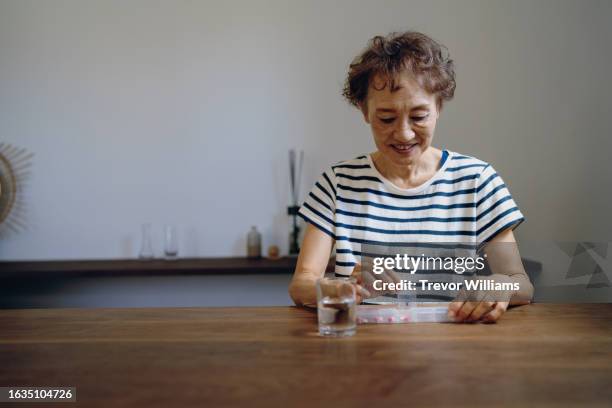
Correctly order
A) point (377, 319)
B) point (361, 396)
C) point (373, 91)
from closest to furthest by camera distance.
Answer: point (361, 396), point (377, 319), point (373, 91)

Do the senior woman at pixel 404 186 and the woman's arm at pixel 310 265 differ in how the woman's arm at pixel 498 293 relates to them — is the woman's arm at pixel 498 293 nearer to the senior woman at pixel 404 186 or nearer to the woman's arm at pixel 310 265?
the senior woman at pixel 404 186

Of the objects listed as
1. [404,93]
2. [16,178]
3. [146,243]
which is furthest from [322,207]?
[16,178]

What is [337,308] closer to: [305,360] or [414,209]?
[305,360]

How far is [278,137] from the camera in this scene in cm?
340

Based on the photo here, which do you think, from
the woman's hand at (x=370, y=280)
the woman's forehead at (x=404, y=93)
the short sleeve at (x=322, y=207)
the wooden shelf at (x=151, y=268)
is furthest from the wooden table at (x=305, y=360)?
the wooden shelf at (x=151, y=268)

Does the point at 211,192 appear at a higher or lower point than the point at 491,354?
higher

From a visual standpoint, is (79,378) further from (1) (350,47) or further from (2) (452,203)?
(1) (350,47)

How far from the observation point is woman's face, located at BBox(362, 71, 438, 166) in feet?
5.55

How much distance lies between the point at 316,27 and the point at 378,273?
236 centimetres

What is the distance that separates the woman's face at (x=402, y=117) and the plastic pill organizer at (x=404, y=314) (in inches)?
24.7

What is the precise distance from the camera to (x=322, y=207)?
1.86m

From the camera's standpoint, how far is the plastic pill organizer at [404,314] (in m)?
1.24

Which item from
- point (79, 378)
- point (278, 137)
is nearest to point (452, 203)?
point (79, 378)

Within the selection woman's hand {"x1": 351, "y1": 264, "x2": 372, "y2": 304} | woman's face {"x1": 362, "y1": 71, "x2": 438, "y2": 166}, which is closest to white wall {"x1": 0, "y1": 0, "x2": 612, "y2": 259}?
woman's face {"x1": 362, "y1": 71, "x2": 438, "y2": 166}
